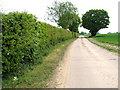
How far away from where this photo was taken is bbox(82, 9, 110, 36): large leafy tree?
6344cm

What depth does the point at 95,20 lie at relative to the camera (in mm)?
64750

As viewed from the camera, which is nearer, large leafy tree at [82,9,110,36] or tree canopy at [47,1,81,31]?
tree canopy at [47,1,81,31]

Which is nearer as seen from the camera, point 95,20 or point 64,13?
point 64,13

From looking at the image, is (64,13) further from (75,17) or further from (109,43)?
(109,43)

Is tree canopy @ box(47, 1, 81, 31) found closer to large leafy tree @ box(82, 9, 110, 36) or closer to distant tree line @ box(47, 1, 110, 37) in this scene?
distant tree line @ box(47, 1, 110, 37)

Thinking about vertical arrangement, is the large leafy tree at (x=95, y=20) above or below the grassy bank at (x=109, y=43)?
above

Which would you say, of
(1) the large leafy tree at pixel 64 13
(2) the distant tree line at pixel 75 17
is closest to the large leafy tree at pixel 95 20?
(2) the distant tree line at pixel 75 17

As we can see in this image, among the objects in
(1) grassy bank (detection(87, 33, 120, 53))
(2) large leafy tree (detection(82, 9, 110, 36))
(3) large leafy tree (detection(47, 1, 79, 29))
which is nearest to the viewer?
(1) grassy bank (detection(87, 33, 120, 53))

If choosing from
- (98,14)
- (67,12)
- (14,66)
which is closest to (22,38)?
(14,66)

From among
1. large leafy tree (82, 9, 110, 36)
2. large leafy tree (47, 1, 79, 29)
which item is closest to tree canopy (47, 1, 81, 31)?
large leafy tree (47, 1, 79, 29)

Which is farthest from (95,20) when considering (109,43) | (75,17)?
(109,43)

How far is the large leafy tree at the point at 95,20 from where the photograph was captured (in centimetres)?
6344

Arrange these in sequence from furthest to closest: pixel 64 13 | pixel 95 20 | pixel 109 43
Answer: pixel 95 20 < pixel 64 13 < pixel 109 43

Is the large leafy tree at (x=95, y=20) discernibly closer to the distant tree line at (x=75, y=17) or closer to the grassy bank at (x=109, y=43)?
the distant tree line at (x=75, y=17)
